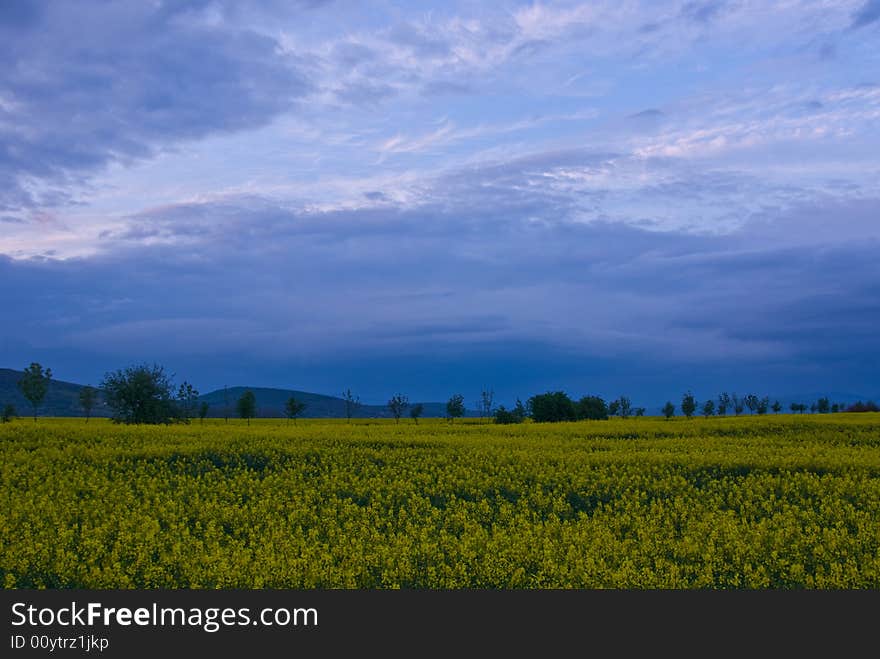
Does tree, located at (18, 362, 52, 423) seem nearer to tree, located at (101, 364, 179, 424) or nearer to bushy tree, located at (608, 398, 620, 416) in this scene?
tree, located at (101, 364, 179, 424)

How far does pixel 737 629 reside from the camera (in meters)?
10.1

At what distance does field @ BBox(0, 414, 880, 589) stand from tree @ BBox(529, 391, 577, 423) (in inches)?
1879

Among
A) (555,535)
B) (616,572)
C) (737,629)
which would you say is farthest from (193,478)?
(737,629)

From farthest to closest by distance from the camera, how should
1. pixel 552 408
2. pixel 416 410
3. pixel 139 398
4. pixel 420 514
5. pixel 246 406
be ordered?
1. pixel 416 410
2. pixel 246 406
3. pixel 552 408
4. pixel 139 398
5. pixel 420 514

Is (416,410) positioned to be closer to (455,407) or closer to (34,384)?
(455,407)

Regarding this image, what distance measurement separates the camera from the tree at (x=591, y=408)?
90.4 metres

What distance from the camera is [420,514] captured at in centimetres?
1861

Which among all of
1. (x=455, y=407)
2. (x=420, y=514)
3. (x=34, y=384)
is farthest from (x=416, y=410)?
(x=420, y=514)

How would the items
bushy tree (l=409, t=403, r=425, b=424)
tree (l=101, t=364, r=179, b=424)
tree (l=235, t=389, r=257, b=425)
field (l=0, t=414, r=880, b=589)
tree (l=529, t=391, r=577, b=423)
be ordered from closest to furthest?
field (l=0, t=414, r=880, b=589) < tree (l=101, t=364, r=179, b=424) < tree (l=529, t=391, r=577, b=423) < tree (l=235, t=389, r=257, b=425) < bushy tree (l=409, t=403, r=425, b=424)

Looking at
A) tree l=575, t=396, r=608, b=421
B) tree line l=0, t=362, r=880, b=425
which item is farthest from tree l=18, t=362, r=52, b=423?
tree l=575, t=396, r=608, b=421

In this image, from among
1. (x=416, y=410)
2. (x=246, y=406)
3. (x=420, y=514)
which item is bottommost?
(x=420, y=514)

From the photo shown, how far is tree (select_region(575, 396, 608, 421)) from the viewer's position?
90.4 meters

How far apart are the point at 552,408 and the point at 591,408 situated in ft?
55.2

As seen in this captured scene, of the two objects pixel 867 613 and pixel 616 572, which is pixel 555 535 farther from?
pixel 867 613
